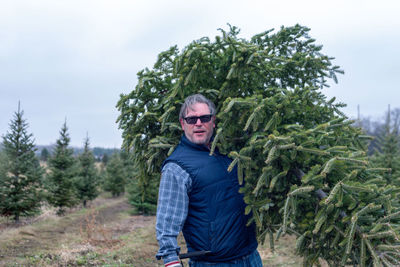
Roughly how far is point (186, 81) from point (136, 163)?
1.49m

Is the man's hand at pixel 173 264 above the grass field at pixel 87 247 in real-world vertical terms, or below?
above

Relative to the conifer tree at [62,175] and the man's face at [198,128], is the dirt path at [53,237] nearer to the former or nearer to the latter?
the conifer tree at [62,175]

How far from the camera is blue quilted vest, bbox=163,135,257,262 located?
297 cm

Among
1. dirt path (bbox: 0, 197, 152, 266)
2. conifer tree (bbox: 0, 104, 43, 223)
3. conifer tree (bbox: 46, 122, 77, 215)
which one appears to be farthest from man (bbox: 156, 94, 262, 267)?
conifer tree (bbox: 46, 122, 77, 215)

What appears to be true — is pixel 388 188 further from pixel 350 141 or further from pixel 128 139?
pixel 128 139

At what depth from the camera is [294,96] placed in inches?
124

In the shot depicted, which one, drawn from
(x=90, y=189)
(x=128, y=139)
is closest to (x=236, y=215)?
(x=128, y=139)

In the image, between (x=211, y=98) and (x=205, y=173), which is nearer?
(x=205, y=173)

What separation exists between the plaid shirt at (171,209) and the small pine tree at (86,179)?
2182 cm

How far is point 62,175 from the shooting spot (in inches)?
799

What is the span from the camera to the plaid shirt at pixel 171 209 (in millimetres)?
2818

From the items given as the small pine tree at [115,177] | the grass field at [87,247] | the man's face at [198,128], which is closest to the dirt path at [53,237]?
the grass field at [87,247]

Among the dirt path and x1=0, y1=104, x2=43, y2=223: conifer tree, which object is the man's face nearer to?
the dirt path

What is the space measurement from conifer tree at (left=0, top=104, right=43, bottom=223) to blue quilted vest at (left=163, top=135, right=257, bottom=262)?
1491cm
